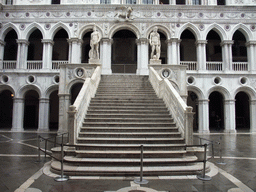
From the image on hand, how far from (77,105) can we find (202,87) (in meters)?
14.0

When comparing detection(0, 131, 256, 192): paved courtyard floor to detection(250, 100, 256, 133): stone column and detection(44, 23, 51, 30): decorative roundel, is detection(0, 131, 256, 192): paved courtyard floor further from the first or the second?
detection(44, 23, 51, 30): decorative roundel

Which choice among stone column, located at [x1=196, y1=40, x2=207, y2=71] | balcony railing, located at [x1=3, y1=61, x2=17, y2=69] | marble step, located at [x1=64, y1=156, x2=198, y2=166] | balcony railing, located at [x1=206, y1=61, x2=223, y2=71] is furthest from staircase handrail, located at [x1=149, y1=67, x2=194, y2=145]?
balcony railing, located at [x1=3, y1=61, x2=17, y2=69]

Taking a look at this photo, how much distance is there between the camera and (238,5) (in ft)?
65.3

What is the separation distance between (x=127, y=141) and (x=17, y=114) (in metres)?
14.8

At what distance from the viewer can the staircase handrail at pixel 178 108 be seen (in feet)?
24.3

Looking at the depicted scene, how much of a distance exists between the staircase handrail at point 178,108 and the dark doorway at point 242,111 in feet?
56.0

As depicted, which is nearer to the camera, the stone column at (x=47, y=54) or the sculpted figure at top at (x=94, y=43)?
the sculpted figure at top at (x=94, y=43)

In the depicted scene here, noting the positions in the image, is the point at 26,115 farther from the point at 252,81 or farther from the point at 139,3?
the point at 252,81

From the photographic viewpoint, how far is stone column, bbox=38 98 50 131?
1828cm

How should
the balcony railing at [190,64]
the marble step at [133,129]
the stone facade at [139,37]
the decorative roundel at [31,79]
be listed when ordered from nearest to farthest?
the marble step at [133,129], the decorative roundel at [31,79], the stone facade at [139,37], the balcony railing at [190,64]

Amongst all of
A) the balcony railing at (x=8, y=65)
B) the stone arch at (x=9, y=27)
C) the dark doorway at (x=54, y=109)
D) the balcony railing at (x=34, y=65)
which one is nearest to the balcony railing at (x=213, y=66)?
the balcony railing at (x=34, y=65)

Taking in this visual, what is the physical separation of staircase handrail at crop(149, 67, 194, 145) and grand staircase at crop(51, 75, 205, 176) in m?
0.26

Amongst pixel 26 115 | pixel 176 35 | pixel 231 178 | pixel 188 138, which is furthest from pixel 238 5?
pixel 26 115

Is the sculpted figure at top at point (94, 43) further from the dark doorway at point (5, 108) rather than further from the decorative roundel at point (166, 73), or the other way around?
the dark doorway at point (5, 108)
